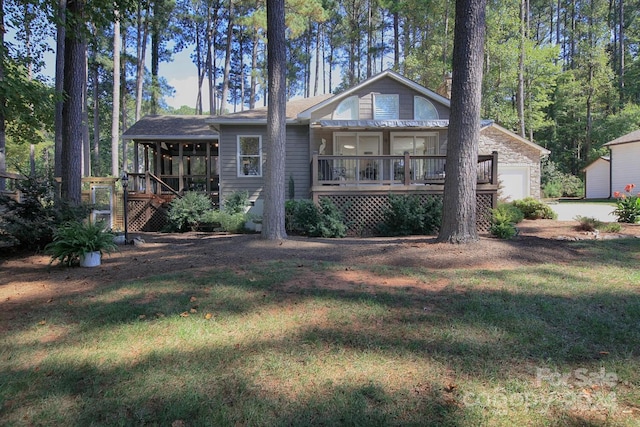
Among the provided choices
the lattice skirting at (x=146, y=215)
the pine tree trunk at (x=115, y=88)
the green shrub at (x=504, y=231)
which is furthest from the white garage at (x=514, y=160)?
the pine tree trunk at (x=115, y=88)

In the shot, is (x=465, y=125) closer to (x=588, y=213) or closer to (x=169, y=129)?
(x=588, y=213)

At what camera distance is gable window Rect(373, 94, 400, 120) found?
14.0 m

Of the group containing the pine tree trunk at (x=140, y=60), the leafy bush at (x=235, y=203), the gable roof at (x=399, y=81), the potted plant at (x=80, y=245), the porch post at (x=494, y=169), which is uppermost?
the pine tree trunk at (x=140, y=60)

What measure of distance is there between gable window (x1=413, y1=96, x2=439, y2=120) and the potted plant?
11.4 m

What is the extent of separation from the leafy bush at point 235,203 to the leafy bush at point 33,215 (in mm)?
5694

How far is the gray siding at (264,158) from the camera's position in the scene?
14.2 meters

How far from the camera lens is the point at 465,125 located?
6.58m

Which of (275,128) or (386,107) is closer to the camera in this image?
(275,128)

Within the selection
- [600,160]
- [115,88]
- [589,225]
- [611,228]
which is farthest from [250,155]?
[600,160]

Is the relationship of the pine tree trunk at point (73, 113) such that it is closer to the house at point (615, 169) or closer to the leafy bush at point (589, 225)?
the leafy bush at point (589, 225)

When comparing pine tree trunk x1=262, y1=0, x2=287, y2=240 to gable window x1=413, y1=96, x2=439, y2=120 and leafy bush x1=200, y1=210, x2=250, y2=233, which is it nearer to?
leafy bush x1=200, y1=210, x2=250, y2=233

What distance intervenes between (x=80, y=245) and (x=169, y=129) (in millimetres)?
11851

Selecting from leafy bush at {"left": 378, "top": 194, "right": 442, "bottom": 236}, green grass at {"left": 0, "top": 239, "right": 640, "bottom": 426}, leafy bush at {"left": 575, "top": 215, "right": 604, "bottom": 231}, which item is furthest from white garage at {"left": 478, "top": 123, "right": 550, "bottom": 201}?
green grass at {"left": 0, "top": 239, "right": 640, "bottom": 426}

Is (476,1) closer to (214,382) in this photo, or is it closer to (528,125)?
(214,382)
